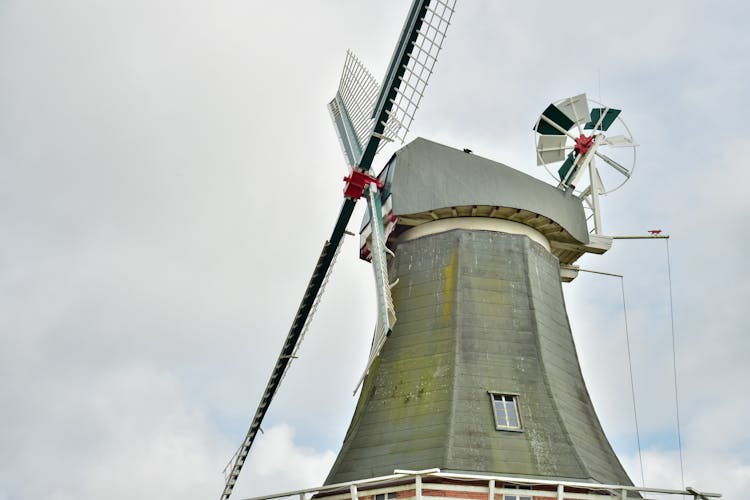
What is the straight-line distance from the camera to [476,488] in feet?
54.6

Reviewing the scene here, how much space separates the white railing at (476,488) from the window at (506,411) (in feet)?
4.51

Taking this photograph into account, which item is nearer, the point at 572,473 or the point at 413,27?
the point at 572,473

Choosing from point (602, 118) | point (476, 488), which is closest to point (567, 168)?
point (602, 118)

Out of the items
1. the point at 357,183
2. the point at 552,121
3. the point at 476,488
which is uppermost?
the point at 552,121

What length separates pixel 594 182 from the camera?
23.6m

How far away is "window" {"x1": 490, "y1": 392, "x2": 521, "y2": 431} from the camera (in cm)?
1806

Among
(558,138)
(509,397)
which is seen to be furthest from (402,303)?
(558,138)

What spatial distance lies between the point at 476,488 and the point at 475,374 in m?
2.77

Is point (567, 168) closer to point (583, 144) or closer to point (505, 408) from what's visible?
point (583, 144)

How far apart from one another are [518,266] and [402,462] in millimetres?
5503

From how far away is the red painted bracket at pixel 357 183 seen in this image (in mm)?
21797

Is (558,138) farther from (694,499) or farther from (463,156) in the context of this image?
(694,499)

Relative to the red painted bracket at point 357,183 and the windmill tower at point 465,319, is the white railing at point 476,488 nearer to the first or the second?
the windmill tower at point 465,319

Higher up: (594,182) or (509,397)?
(594,182)
